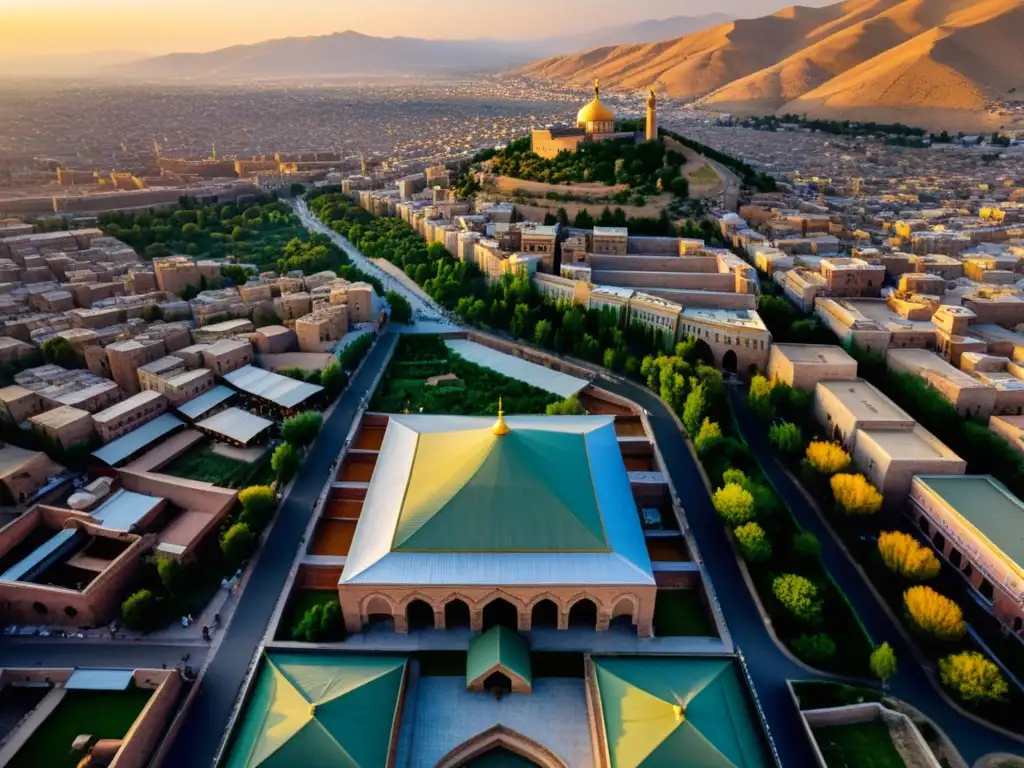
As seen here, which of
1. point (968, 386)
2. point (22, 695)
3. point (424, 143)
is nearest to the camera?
point (22, 695)

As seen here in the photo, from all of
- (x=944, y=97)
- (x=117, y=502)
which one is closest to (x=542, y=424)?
(x=117, y=502)

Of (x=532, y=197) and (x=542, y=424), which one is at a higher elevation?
(x=532, y=197)

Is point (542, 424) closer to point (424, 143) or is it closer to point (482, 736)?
point (482, 736)

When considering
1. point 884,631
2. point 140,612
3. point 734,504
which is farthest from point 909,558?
point 140,612

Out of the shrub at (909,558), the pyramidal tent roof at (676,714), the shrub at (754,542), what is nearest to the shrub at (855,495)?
Result: the shrub at (909,558)

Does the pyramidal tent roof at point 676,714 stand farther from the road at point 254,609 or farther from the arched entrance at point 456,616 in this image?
the road at point 254,609
